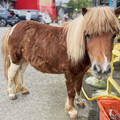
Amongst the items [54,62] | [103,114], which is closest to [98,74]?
[103,114]

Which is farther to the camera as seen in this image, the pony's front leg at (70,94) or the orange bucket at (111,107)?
the pony's front leg at (70,94)

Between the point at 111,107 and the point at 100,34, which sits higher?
the point at 100,34

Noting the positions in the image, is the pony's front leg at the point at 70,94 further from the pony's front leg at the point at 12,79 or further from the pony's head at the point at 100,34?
the pony's front leg at the point at 12,79

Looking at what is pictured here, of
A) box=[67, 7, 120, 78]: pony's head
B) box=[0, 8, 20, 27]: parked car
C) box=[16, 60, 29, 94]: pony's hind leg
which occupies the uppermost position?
box=[0, 8, 20, 27]: parked car

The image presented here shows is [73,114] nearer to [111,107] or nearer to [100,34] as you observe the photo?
[111,107]

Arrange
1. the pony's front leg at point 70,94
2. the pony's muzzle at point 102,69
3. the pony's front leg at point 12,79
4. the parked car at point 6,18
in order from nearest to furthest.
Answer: the pony's muzzle at point 102,69 < the pony's front leg at point 70,94 < the pony's front leg at point 12,79 < the parked car at point 6,18

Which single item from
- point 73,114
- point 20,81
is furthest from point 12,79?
point 73,114

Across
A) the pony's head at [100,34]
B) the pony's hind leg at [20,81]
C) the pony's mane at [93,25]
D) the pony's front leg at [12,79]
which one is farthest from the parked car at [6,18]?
the pony's head at [100,34]

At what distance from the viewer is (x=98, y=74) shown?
4.71 ft

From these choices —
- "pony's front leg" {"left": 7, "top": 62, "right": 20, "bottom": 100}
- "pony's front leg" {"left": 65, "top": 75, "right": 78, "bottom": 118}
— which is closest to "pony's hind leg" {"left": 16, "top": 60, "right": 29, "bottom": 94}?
"pony's front leg" {"left": 7, "top": 62, "right": 20, "bottom": 100}

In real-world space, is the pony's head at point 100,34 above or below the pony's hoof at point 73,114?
above

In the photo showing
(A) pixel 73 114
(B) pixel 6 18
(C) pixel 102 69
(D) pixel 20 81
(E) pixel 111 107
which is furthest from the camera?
(B) pixel 6 18

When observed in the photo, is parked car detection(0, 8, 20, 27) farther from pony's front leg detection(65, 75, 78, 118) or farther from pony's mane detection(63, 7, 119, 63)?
pony's mane detection(63, 7, 119, 63)

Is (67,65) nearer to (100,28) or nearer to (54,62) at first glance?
(54,62)
